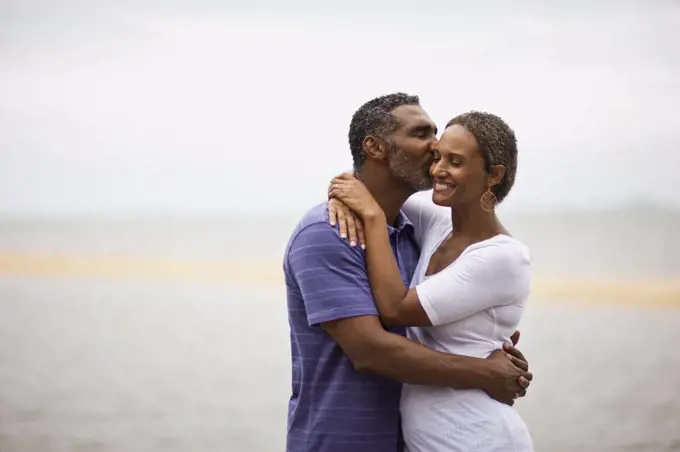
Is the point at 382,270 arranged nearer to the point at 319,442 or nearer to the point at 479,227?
the point at 479,227

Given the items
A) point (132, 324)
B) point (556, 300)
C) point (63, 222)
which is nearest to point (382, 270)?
point (132, 324)

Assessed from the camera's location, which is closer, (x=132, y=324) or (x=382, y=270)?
(x=382, y=270)

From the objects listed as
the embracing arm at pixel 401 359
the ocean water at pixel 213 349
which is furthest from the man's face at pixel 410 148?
the ocean water at pixel 213 349

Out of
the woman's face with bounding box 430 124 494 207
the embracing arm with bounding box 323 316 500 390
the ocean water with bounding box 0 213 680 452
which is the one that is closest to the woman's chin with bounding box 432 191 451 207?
the woman's face with bounding box 430 124 494 207

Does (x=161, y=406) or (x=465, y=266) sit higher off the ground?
(x=465, y=266)

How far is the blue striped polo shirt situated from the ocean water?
11.4 ft

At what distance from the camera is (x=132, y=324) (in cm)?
816

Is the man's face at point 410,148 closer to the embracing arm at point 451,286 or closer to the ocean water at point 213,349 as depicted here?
the embracing arm at point 451,286

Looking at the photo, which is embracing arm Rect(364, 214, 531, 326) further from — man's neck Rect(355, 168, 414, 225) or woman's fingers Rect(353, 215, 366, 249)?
man's neck Rect(355, 168, 414, 225)

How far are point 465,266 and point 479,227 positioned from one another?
A: 11cm

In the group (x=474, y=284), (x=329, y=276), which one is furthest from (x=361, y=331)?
(x=474, y=284)

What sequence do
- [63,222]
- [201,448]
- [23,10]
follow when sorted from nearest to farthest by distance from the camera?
[201,448] < [23,10] < [63,222]

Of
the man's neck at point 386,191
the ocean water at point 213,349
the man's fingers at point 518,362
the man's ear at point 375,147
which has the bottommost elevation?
the ocean water at point 213,349

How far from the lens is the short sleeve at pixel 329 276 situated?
1918mm
